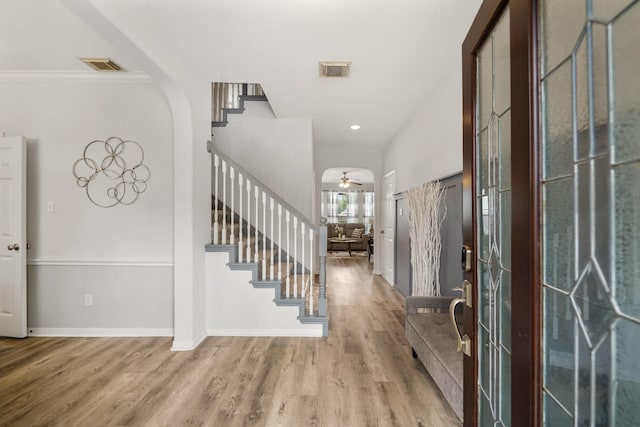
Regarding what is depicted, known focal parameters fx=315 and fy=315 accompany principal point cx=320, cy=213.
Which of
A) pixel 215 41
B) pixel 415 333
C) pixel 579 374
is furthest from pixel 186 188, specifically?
pixel 579 374

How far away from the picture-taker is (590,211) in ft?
2.19

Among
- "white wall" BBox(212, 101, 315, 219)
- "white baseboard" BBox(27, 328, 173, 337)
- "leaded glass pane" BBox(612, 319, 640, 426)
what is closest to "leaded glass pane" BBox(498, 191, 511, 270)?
"leaded glass pane" BBox(612, 319, 640, 426)

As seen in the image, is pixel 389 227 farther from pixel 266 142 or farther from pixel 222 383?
pixel 222 383

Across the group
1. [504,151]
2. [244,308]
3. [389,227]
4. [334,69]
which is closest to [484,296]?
[504,151]

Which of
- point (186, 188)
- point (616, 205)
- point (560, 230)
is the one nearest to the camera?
point (616, 205)

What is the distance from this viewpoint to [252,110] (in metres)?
4.79

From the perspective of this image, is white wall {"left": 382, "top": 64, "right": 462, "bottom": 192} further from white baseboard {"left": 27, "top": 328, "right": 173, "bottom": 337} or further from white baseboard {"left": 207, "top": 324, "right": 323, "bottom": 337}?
white baseboard {"left": 27, "top": 328, "right": 173, "bottom": 337}

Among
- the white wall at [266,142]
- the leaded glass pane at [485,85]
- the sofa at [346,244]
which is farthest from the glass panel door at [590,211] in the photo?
the sofa at [346,244]

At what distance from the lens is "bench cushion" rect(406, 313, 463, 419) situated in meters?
1.80

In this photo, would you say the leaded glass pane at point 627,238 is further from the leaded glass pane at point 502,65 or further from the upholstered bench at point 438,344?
the upholstered bench at point 438,344

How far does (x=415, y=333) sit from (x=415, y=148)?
2.64m

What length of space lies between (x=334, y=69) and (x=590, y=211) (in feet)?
8.89

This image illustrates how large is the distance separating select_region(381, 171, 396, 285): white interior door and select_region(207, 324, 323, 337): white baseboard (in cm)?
263

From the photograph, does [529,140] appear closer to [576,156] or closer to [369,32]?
[576,156]
